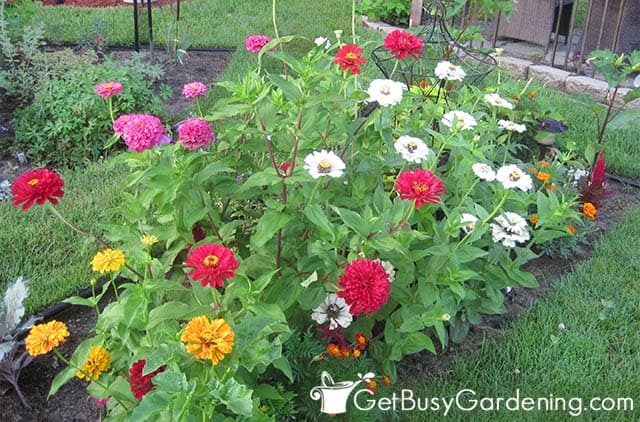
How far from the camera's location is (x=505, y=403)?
202 centimetres

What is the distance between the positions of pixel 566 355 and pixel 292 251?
104 centimetres

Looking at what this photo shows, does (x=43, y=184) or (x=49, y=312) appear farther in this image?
(x=49, y=312)

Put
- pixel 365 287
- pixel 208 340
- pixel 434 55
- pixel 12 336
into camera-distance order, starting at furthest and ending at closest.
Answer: pixel 434 55 < pixel 12 336 < pixel 365 287 < pixel 208 340

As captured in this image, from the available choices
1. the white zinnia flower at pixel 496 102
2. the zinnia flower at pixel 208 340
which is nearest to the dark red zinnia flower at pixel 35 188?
the zinnia flower at pixel 208 340

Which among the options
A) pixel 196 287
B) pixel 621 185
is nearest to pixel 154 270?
pixel 196 287

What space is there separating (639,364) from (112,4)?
6.56m

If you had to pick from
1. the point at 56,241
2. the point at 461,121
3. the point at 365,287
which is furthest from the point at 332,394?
the point at 56,241

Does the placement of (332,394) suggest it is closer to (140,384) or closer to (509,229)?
(140,384)

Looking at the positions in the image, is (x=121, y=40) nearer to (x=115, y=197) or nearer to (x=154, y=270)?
(x=115, y=197)

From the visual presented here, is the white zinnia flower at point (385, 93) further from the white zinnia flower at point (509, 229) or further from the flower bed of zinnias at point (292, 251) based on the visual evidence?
the white zinnia flower at point (509, 229)

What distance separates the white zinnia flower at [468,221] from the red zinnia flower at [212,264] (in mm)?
837

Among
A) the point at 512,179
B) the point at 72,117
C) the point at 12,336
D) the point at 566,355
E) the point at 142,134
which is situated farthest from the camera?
the point at 72,117

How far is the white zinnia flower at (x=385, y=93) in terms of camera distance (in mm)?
1791

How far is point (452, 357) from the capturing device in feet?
7.31
